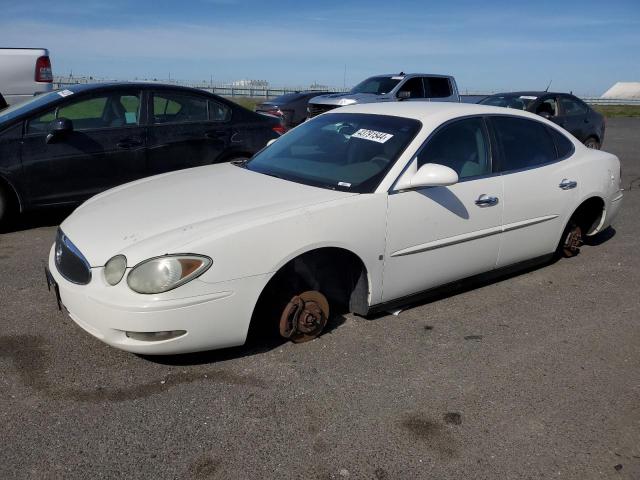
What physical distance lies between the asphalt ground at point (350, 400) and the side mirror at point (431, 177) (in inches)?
37.1

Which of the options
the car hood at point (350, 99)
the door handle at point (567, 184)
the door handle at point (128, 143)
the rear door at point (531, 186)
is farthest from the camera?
the car hood at point (350, 99)

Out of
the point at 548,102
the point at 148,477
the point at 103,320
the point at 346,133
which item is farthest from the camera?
the point at 548,102

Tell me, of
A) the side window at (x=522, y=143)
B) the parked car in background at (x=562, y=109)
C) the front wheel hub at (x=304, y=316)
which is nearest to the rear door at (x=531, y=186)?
the side window at (x=522, y=143)

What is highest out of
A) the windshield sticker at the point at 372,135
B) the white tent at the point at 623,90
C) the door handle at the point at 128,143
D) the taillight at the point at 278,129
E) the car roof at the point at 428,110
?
the car roof at the point at 428,110

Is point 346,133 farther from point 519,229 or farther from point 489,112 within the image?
point 519,229

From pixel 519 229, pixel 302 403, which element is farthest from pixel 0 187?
pixel 519 229

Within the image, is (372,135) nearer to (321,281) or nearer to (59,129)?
(321,281)

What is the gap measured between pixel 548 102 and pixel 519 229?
8491mm

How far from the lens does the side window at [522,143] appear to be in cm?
458

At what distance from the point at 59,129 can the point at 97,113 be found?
515mm

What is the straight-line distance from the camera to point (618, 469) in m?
2.67

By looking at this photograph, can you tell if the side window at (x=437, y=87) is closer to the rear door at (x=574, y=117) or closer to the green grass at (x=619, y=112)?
the rear door at (x=574, y=117)

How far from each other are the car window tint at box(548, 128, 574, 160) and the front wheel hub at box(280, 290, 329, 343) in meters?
2.56

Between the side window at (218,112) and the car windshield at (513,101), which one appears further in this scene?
the car windshield at (513,101)
